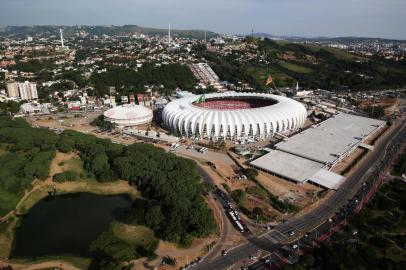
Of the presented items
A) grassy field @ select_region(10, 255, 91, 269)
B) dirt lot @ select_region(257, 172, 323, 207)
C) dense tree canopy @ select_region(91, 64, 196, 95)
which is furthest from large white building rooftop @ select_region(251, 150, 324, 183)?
dense tree canopy @ select_region(91, 64, 196, 95)

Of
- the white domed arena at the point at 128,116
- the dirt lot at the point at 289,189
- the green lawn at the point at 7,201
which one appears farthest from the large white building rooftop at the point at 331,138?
the green lawn at the point at 7,201

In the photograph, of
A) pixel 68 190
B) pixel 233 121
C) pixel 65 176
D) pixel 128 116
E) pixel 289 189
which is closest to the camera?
pixel 289 189

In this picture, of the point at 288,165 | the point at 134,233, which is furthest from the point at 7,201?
the point at 288,165

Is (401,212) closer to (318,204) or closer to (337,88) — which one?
(318,204)

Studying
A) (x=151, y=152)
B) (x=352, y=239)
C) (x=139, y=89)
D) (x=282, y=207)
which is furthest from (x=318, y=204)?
(x=139, y=89)

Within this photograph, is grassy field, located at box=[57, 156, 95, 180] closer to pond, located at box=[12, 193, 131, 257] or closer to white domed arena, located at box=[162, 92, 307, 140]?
pond, located at box=[12, 193, 131, 257]

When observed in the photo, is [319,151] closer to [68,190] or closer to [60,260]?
[68,190]
